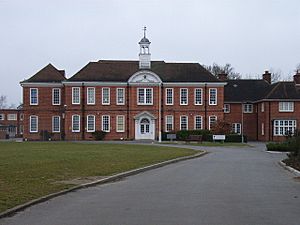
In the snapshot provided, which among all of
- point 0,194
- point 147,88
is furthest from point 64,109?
point 0,194

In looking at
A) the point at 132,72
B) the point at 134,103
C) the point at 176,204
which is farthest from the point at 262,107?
the point at 176,204

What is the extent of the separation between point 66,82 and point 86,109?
425 centimetres

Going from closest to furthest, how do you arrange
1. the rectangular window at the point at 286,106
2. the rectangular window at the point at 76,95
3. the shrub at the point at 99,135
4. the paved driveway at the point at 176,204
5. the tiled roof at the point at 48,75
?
the paved driveway at the point at 176,204 < the shrub at the point at 99,135 < the rectangular window at the point at 76,95 < the rectangular window at the point at 286,106 < the tiled roof at the point at 48,75

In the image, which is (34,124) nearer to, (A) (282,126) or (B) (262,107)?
(B) (262,107)

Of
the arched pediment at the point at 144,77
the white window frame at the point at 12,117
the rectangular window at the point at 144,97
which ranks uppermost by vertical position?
the arched pediment at the point at 144,77

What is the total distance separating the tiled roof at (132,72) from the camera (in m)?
72.8

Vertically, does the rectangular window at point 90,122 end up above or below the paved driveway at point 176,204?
above

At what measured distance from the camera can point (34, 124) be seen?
74.4m

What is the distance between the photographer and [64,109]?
73125 millimetres

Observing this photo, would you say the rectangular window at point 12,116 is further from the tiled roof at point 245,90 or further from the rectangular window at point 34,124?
the tiled roof at point 245,90

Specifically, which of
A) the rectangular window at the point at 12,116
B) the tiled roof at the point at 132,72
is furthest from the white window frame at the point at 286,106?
the rectangular window at the point at 12,116

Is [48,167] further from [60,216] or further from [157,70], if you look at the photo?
[157,70]

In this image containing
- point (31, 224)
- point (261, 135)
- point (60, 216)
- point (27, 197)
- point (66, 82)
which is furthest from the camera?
point (261, 135)

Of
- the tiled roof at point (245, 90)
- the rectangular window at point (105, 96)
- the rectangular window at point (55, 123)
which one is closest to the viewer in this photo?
the rectangular window at point (105, 96)
